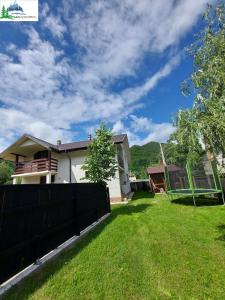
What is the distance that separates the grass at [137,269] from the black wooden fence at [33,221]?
430mm

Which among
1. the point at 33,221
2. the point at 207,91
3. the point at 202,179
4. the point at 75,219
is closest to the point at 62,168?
the point at 75,219

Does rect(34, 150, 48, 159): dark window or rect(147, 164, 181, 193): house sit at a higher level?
rect(34, 150, 48, 159): dark window

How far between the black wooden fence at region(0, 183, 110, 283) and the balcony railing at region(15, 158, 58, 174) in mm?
10637

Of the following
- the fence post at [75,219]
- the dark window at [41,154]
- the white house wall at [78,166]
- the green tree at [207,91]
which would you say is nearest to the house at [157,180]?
the white house wall at [78,166]

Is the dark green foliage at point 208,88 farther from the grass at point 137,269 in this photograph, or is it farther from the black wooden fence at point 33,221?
the black wooden fence at point 33,221

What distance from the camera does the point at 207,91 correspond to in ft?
15.1

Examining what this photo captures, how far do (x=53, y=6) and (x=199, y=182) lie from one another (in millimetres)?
12825

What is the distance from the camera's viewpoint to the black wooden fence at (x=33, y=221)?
3.13 m

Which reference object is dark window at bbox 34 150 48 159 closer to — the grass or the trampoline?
the trampoline

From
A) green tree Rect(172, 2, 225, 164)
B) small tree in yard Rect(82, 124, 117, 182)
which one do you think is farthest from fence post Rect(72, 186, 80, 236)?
green tree Rect(172, 2, 225, 164)

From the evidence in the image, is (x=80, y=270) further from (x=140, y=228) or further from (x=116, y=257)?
(x=140, y=228)

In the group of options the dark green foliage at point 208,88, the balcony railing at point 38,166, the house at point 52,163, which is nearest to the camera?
the dark green foliage at point 208,88

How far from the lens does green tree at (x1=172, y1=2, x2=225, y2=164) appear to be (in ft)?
13.8

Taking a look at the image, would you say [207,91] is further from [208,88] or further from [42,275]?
[42,275]
